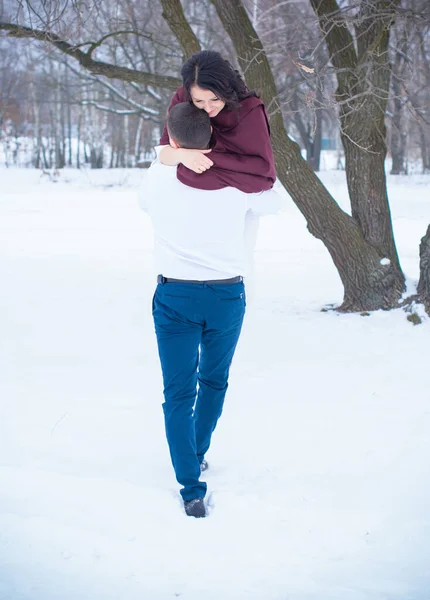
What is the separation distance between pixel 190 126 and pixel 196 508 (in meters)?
1.54

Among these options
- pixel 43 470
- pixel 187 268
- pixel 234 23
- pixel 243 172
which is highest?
pixel 234 23

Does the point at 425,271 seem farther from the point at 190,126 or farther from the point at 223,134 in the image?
the point at 190,126

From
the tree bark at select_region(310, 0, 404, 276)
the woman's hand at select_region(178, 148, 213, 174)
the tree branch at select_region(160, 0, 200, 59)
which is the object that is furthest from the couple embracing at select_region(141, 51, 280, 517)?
the tree branch at select_region(160, 0, 200, 59)

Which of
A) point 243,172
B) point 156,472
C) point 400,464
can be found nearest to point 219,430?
point 156,472

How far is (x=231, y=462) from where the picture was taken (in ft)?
10.8

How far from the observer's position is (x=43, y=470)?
3.16 metres

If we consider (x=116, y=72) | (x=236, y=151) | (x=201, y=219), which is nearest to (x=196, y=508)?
(x=201, y=219)

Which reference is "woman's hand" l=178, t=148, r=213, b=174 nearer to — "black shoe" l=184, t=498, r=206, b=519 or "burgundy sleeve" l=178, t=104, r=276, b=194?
"burgundy sleeve" l=178, t=104, r=276, b=194

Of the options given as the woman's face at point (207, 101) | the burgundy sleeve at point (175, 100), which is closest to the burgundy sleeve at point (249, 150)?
the woman's face at point (207, 101)

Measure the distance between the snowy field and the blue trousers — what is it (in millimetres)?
224

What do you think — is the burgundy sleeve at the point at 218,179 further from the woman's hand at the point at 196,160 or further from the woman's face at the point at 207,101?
the woman's face at the point at 207,101

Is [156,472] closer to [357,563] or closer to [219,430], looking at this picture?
[219,430]

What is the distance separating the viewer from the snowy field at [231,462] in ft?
7.98

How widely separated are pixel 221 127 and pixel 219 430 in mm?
1789
